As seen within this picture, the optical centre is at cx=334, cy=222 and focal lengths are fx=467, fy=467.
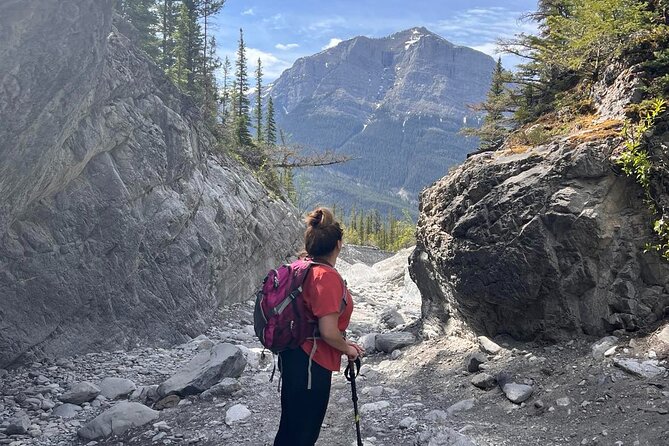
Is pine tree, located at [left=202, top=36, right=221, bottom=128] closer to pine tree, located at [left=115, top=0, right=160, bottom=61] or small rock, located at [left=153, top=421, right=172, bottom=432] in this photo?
pine tree, located at [left=115, top=0, right=160, bottom=61]

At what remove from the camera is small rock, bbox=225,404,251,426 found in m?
6.87

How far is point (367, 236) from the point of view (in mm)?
98562

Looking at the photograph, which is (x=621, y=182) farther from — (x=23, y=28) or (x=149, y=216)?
(x=149, y=216)

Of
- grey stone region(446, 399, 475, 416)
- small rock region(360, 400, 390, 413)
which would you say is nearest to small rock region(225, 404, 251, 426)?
small rock region(360, 400, 390, 413)

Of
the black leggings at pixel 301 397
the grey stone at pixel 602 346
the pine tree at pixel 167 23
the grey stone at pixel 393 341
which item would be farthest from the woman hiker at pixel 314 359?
the pine tree at pixel 167 23

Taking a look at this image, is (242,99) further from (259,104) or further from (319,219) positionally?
(319,219)

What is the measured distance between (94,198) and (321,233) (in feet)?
29.7

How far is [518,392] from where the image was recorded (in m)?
6.20

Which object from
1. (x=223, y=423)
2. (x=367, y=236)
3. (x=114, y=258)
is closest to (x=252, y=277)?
(x=114, y=258)

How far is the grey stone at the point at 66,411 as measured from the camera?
293 inches

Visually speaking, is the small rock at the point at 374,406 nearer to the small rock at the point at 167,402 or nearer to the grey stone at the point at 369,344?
the grey stone at the point at 369,344

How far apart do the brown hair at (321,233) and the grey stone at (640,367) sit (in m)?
4.07

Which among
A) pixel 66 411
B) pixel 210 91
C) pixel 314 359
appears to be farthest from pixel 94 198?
pixel 210 91

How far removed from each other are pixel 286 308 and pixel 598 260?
16.4 feet
